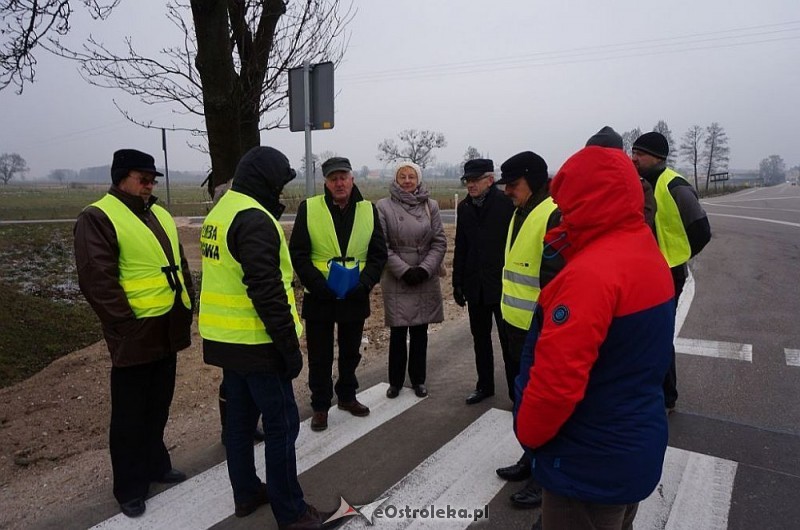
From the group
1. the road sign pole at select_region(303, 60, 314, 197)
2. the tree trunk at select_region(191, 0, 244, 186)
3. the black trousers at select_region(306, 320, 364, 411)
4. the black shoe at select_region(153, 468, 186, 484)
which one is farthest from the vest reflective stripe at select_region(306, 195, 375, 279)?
the tree trunk at select_region(191, 0, 244, 186)

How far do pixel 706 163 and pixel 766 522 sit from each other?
74415 mm

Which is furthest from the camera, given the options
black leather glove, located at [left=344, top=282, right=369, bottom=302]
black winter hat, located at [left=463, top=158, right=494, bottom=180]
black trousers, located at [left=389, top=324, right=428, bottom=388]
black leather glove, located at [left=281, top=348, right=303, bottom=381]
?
black trousers, located at [left=389, top=324, right=428, bottom=388]

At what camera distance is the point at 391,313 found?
463 centimetres

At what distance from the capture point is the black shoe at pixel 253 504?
3027mm

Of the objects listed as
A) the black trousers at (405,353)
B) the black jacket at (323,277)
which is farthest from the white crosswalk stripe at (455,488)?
the black jacket at (323,277)

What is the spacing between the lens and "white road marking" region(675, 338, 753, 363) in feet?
18.8

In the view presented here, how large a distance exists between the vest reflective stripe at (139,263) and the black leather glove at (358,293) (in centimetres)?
132

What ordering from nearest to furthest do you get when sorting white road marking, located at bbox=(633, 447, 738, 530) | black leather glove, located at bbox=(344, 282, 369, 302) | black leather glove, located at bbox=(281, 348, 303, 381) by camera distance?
1. black leather glove, located at bbox=(281, 348, 303, 381)
2. white road marking, located at bbox=(633, 447, 738, 530)
3. black leather glove, located at bbox=(344, 282, 369, 302)

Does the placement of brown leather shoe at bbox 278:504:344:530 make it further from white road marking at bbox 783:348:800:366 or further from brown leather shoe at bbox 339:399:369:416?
white road marking at bbox 783:348:800:366

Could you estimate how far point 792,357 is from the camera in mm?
5648

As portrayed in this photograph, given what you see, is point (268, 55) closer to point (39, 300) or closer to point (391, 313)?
point (391, 313)

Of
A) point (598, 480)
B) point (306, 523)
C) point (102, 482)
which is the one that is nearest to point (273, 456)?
point (306, 523)

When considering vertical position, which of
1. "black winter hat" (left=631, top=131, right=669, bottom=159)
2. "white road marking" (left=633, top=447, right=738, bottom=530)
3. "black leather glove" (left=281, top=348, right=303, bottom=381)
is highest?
"black winter hat" (left=631, top=131, right=669, bottom=159)

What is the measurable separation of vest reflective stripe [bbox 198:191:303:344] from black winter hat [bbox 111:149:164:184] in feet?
2.44
